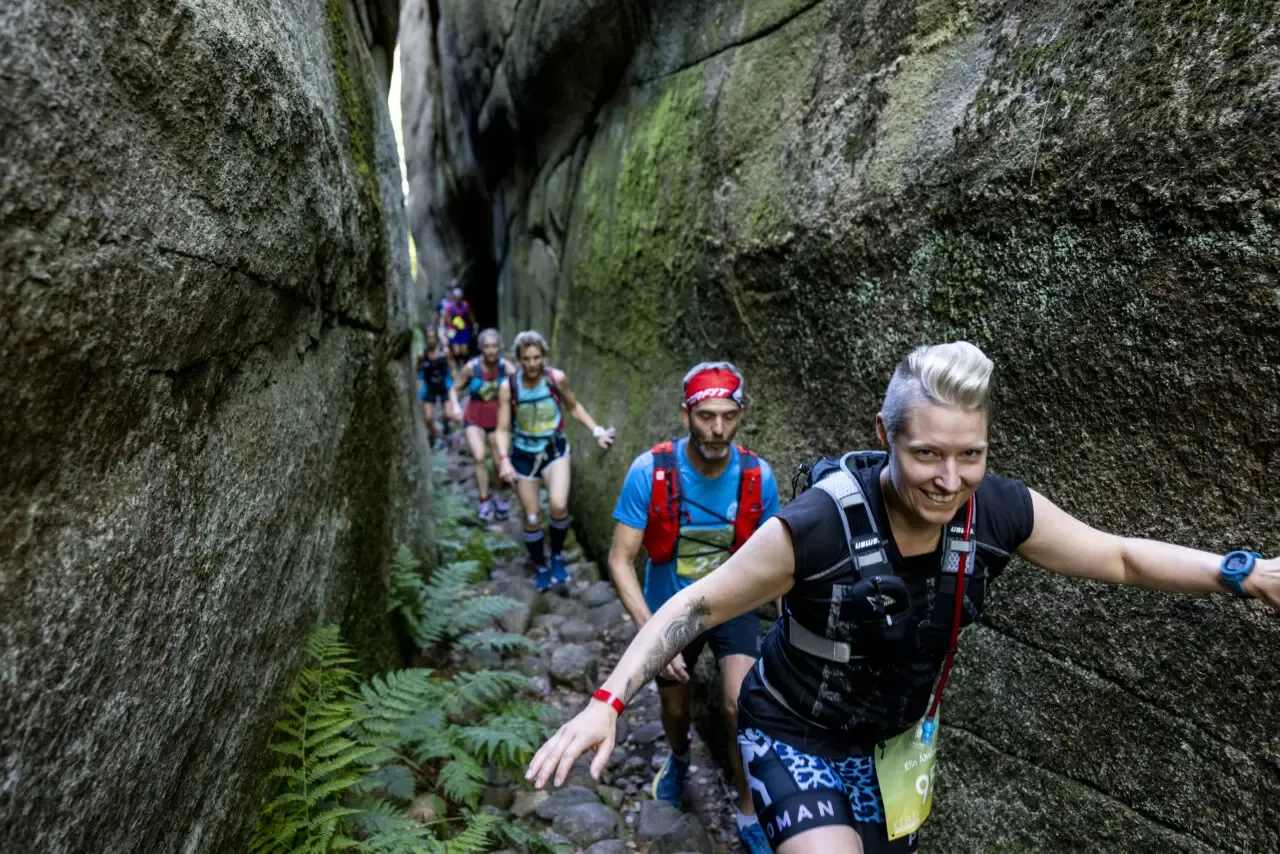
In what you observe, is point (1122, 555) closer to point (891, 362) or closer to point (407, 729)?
point (891, 362)

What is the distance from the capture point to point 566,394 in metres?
7.71

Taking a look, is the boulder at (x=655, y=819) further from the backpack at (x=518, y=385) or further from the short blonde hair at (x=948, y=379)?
the backpack at (x=518, y=385)

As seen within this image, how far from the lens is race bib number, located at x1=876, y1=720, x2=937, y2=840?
2475 mm

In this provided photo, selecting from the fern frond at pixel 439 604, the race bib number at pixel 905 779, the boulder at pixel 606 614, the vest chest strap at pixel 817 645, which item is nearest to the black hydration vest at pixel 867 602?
the vest chest strap at pixel 817 645

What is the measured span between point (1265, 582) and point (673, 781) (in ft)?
10.5

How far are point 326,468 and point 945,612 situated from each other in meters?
3.09

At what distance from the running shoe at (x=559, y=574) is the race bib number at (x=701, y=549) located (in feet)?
11.8

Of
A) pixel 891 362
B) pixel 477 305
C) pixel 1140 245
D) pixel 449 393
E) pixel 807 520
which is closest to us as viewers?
pixel 807 520

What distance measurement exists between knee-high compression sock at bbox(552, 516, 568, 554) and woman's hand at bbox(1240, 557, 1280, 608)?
5955 millimetres

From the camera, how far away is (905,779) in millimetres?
2523

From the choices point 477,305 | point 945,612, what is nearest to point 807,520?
point 945,612

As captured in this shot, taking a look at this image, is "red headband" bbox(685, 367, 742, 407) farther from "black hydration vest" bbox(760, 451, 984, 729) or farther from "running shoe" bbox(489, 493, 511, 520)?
"running shoe" bbox(489, 493, 511, 520)

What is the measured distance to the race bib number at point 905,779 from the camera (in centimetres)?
247

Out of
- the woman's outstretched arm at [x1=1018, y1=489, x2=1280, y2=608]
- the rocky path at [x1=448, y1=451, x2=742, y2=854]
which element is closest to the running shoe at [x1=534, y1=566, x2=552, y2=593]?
the rocky path at [x1=448, y1=451, x2=742, y2=854]
